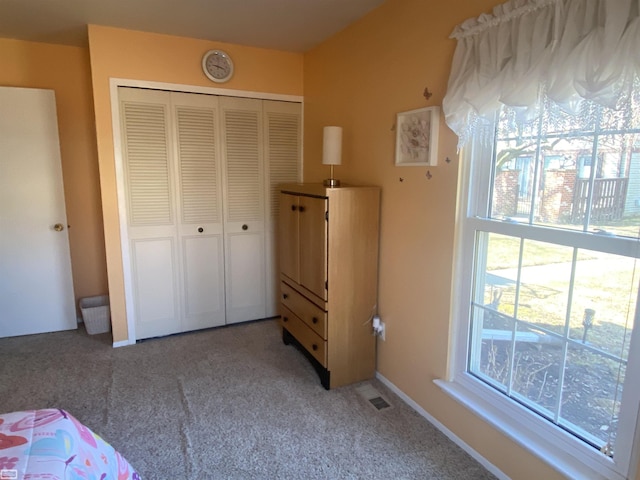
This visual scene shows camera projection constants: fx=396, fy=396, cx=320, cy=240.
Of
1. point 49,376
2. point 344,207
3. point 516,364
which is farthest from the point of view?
point 49,376

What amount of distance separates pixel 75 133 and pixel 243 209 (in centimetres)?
156

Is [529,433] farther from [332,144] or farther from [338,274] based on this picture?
[332,144]

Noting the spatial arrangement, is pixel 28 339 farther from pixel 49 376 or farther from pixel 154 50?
pixel 154 50

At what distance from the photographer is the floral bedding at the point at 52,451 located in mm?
1103

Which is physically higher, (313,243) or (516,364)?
(313,243)

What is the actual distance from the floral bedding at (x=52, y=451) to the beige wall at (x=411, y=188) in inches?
60.6

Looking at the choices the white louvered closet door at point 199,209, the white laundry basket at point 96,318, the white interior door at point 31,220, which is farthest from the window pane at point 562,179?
the white interior door at point 31,220

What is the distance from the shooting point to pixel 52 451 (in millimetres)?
1183

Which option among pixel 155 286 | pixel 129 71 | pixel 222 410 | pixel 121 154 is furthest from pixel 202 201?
pixel 222 410

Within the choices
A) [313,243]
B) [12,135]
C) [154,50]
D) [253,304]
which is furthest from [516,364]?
[12,135]

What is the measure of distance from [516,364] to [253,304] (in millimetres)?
2364

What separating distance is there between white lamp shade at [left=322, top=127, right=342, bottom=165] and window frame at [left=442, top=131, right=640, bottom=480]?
952mm

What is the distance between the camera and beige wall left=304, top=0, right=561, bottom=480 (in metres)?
1.94

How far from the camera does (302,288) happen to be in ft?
9.03
